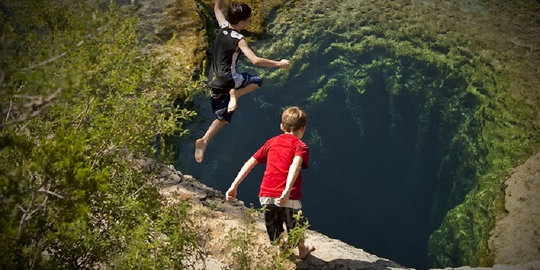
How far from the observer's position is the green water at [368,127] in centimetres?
870

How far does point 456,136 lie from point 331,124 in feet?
9.99

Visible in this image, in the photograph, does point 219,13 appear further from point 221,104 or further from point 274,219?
point 274,219

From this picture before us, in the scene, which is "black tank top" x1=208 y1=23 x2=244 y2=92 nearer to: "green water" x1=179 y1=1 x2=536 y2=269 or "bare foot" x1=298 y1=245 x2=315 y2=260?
"bare foot" x1=298 y1=245 x2=315 y2=260

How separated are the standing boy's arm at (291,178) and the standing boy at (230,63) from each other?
104 cm

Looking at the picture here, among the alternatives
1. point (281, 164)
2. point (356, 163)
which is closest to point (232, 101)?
point (281, 164)

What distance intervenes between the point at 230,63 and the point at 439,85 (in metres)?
6.03

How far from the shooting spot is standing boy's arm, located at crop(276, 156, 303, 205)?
3.37 m

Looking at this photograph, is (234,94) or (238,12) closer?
(238,12)

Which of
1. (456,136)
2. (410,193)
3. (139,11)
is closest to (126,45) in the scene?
(139,11)

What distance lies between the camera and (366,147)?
1155 cm

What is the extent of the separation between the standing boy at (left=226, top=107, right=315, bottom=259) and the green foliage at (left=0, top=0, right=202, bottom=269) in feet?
2.19

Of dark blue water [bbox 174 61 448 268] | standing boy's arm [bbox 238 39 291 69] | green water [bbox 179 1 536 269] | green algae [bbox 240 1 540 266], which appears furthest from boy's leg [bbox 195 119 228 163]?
green algae [bbox 240 1 540 266]

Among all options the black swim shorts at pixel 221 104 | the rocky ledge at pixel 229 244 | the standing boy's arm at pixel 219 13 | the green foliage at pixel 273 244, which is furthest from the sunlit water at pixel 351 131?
the green foliage at pixel 273 244

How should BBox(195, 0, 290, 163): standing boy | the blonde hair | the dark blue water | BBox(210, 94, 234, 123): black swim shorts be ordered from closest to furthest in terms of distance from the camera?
the blonde hair → BBox(195, 0, 290, 163): standing boy → BBox(210, 94, 234, 123): black swim shorts → the dark blue water
